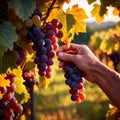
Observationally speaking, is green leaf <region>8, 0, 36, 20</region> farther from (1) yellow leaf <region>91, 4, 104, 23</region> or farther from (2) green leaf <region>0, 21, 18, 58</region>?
(1) yellow leaf <region>91, 4, 104, 23</region>

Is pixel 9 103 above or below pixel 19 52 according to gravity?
below

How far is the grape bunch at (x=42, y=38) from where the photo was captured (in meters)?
1.99

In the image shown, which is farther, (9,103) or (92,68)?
(92,68)

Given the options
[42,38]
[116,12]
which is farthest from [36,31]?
[116,12]

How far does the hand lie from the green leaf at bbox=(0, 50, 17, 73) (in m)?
0.52

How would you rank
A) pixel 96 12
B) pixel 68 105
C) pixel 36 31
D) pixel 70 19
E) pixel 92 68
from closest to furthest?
pixel 36 31 → pixel 70 19 → pixel 92 68 → pixel 96 12 → pixel 68 105

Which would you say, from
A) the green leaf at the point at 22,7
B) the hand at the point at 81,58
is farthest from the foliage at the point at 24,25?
the hand at the point at 81,58

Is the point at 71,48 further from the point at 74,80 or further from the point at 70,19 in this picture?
the point at 70,19

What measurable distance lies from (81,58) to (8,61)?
613mm

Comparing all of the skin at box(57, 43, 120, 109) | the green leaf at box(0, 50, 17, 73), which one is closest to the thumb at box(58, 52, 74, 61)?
the skin at box(57, 43, 120, 109)

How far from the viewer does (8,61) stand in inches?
74.1

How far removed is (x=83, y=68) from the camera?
94.4 inches

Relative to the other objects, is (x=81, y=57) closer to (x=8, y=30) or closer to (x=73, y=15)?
(x=73, y=15)

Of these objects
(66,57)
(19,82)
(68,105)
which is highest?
(66,57)
